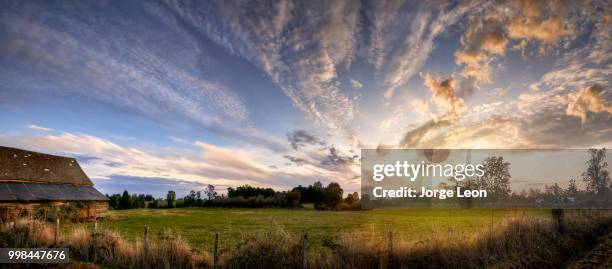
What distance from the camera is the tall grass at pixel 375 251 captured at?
1007 cm

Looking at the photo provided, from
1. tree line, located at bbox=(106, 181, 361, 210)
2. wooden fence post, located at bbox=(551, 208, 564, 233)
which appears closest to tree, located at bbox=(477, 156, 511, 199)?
tree line, located at bbox=(106, 181, 361, 210)

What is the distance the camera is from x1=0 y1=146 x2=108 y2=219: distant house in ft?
102

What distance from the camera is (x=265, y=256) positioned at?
397 inches

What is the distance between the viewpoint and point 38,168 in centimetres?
3784

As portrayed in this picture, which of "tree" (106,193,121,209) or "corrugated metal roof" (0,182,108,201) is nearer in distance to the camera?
"corrugated metal roof" (0,182,108,201)

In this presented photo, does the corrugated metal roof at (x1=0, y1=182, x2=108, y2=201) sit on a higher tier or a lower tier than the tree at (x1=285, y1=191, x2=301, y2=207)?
higher

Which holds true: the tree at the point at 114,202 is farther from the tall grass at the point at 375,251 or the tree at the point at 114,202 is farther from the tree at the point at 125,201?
the tall grass at the point at 375,251

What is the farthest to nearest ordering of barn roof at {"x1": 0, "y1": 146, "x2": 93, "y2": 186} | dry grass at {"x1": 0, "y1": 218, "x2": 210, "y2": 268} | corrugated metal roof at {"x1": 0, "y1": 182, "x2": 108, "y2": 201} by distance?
barn roof at {"x1": 0, "y1": 146, "x2": 93, "y2": 186} → corrugated metal roof at {"x1": 0, "y1": 182, "x2": 108, "y2": 201} → dry grass at {"x1": 0, "y1": 218, "x2": 210, "y2": 268}

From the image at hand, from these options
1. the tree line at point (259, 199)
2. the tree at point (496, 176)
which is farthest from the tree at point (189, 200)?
the tree at point (496, 176)

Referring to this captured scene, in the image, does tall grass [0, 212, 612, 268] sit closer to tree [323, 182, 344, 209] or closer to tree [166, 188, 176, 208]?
tree [323, 182, 344, 209]

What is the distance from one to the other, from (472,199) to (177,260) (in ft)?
248

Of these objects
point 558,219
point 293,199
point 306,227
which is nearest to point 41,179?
point 306,227

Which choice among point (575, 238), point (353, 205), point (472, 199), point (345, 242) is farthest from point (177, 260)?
point (472, 199)

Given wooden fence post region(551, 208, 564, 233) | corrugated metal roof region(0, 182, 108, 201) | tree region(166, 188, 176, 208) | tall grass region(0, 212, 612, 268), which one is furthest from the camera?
tree region(166, 188, 176, 208)
